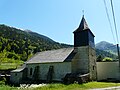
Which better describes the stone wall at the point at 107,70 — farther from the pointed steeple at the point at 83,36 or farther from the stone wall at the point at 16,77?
the stone wall at the point at 16,77

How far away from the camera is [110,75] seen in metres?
44.2

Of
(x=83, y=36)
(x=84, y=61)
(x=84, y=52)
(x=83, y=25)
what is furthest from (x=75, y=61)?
(x=83, y=25)

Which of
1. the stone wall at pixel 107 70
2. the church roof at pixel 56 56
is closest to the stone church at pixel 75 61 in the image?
the church roof at pixel 56 56

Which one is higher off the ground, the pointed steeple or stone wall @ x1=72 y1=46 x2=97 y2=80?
the pointed steeple

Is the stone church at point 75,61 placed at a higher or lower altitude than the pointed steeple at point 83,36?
lower

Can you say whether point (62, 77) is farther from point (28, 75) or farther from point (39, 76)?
point (28, 75)

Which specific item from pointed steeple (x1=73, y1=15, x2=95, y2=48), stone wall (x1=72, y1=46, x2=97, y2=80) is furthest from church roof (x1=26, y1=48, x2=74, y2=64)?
pointed steeple (x1=73, y1=15, x2=95, y2=48)

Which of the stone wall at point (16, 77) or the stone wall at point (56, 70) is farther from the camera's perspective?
the stone wall at point (16, 77)

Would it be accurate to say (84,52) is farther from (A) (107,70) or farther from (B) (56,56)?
(A) (107,70)

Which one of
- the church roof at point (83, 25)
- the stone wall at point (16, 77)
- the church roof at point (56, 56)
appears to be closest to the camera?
the church roof at point (56, 56)

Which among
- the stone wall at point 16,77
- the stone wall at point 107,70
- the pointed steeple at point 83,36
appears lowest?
the stone wall at point 16,77

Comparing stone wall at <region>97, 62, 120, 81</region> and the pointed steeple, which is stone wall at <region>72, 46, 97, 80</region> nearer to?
the pointed steeple

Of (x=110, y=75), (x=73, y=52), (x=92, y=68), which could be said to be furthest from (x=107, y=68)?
(x=73, y=52)

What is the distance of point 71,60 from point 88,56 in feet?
11.8
